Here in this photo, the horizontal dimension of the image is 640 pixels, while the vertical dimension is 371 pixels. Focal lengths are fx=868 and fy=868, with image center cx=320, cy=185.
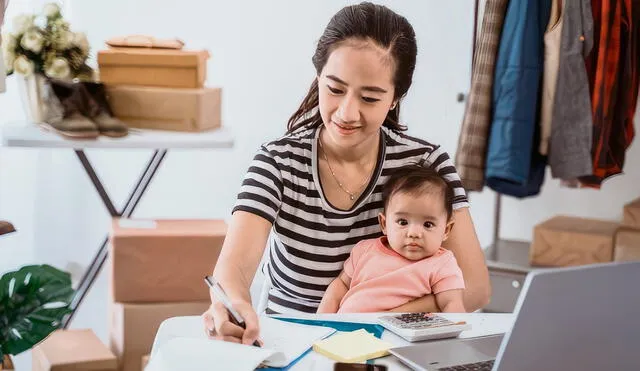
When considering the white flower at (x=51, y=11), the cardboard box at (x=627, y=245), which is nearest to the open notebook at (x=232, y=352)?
the white flower at (x=51, y=11)

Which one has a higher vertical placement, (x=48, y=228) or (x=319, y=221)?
(x=319, y=221)

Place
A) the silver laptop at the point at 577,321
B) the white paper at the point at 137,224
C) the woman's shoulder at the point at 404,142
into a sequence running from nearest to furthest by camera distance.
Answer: the silver laptop at the point at 577,321, the woman's shoulder at the point at 404,142, the white paper at the point at 137,224

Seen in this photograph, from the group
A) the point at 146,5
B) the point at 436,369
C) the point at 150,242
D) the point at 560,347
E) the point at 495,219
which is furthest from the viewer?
the point at 146,5

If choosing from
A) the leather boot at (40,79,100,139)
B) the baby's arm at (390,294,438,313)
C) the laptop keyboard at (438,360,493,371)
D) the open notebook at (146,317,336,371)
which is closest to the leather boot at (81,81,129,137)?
the leather boot at (40,79,100,139)

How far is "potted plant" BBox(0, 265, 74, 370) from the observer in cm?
219

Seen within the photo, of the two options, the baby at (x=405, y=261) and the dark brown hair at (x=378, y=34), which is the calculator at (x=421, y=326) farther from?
the dark brown hair at (x=378, y=34)

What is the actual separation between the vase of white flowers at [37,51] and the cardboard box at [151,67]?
0.12 m

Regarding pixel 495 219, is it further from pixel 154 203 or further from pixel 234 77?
pixel 154 203

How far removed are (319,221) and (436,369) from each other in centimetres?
63

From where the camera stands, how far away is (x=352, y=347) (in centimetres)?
132

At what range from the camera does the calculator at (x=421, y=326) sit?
138 cm

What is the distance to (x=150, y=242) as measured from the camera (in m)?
2.71

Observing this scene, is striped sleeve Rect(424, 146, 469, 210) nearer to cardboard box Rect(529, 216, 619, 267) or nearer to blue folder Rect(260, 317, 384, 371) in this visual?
blue folder Rect(260, 317, 384, 371)

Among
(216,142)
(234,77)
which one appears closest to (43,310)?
(216,142)
